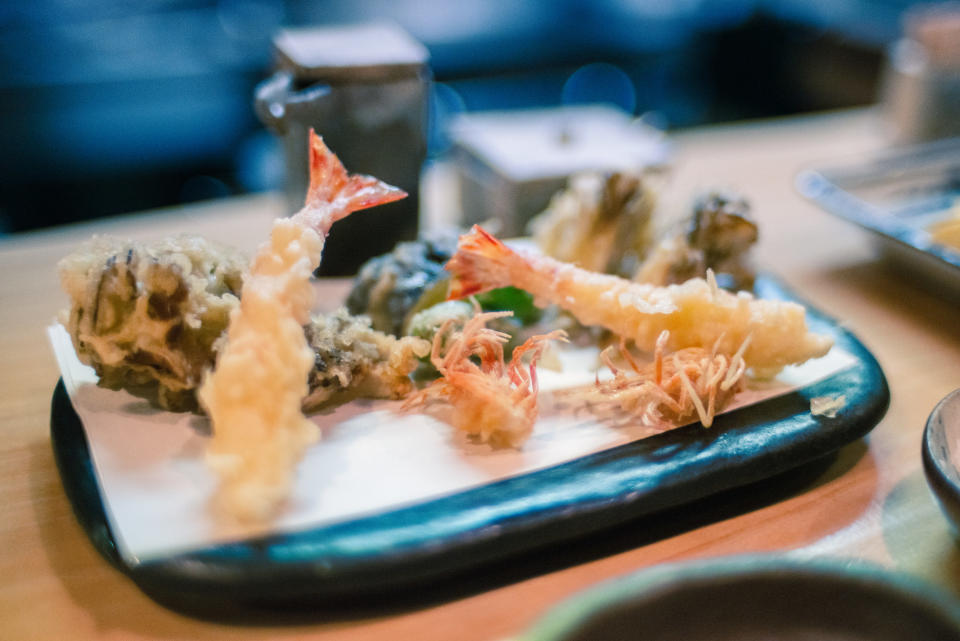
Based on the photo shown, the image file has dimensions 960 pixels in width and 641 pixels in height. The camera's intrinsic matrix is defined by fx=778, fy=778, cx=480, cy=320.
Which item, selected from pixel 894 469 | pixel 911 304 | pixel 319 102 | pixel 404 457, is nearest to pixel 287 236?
pixel 404 457

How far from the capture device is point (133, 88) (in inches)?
145

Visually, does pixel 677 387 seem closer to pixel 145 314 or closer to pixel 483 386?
pixel 483 386

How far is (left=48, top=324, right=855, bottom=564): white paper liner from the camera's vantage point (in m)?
0.99

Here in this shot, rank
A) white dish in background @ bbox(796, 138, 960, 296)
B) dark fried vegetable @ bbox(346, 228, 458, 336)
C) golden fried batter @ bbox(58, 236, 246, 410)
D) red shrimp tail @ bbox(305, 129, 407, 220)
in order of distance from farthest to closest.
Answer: white dish in background @ bbox(796, 138, 960, 296) → dark fried vegetable @ bbox(346, 228, 458, 336) → red shrimp tail @ bbox(305, 129, 407, 220) → golden fried batter @ bbox(58, 236, 246, 410)

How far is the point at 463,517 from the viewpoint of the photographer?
1024mm

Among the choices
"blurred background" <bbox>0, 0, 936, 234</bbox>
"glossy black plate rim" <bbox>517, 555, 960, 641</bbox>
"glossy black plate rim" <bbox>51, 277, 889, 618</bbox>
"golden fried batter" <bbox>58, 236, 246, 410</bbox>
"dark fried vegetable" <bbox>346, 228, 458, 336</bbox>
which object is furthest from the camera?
"blurred background" <bbox>0, 0, 936, 234</bbox>

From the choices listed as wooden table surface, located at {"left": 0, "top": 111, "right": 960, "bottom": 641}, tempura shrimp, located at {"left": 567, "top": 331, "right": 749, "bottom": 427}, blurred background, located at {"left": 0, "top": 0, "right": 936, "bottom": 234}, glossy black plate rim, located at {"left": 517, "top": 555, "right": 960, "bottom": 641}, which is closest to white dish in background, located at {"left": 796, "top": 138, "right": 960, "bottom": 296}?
wooden table surface, located at {"left": 0, "top": 111, "right": 960, "bottom": 641}

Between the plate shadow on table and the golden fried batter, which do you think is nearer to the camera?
the plate shadow on table

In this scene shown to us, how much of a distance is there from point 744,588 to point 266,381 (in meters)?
0.64

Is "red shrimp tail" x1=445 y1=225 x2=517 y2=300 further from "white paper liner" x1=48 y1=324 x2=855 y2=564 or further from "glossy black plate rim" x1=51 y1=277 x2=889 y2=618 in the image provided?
"glossy black plate rim" x1=51 y1=277 x2=889 y2=618

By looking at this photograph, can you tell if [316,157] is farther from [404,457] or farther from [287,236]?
[404,457]

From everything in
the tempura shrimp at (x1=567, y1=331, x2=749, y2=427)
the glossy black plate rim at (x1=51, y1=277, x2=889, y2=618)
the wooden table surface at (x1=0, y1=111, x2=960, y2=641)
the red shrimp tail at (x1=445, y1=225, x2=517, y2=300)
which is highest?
the red shrimp tail at (x1=445, y1=225, x2=517, y2=300)

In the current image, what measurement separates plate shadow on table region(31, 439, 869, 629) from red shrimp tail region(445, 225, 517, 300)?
467 millimetres

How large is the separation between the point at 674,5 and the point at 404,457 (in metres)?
4.81
